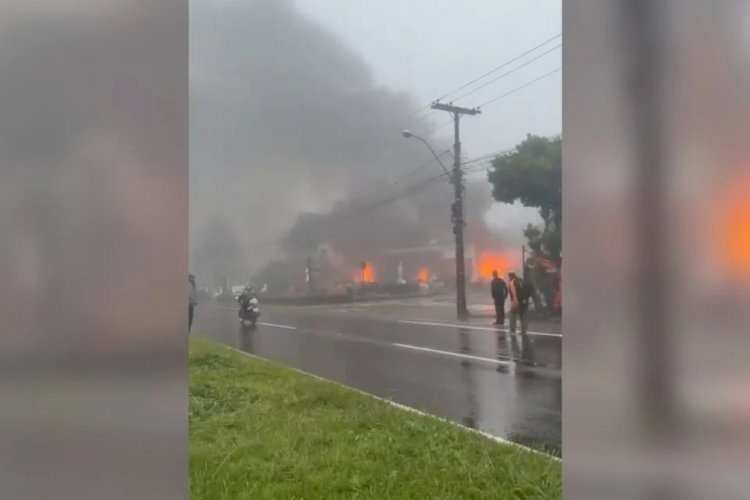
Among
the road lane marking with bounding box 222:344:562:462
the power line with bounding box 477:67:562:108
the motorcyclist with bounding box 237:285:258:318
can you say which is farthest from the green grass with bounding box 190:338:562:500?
the power line with bounding box 477:67:562:108

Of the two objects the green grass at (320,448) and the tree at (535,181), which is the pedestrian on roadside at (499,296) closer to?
the tree at (535,181)

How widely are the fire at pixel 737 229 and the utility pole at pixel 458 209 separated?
1062mm

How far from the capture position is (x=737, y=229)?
3.51 ft

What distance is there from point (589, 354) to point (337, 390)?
1.04m

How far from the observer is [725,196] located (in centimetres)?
108

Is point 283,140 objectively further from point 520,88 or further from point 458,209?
point 520,88

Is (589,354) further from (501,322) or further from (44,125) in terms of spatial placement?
(44,125)

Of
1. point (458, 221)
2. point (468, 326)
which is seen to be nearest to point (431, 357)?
point (468, 326)

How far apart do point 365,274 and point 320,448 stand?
0.55 meters

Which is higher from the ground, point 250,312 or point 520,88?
point 520,88

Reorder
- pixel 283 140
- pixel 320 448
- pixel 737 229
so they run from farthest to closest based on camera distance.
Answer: pixel 283 140 < pixel 320 448 < pixel 737 229

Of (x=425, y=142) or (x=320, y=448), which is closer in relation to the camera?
(x=320, y=448)

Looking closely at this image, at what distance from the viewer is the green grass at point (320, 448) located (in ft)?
6.01

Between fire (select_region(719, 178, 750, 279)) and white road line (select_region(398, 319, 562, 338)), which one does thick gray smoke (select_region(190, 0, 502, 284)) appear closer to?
white road line (select_region(398, 319, 562, 338))
